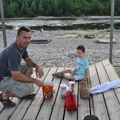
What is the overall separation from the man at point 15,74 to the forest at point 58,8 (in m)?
24.4

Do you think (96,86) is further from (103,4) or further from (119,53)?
(103,4)

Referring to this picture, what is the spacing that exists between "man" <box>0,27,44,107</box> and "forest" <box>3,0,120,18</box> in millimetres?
24448

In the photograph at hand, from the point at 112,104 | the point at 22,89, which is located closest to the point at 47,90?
the point at 22,89

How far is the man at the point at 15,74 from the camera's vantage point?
3.69 meters

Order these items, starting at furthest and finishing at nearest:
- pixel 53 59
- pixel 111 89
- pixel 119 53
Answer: pixel 119 53, pixel 53 59, pixel 111 89

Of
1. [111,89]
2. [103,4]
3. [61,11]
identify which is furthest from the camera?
[61,11]

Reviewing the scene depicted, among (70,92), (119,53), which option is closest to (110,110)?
(70,92)

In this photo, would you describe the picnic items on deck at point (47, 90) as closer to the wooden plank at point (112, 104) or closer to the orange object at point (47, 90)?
the orange object at point (47, 90)

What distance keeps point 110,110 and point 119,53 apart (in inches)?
274

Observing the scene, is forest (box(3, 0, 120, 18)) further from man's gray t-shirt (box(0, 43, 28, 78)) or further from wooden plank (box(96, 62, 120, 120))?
man's gray t-shirt (box(0, 43, 28, 78))

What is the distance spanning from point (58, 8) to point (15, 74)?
2924 centimetres

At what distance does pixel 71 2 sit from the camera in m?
31.1

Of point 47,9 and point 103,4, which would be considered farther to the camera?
point 47,9

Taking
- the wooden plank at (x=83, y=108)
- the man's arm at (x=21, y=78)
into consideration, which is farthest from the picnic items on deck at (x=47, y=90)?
the man's arm at (x=21, y=78)
